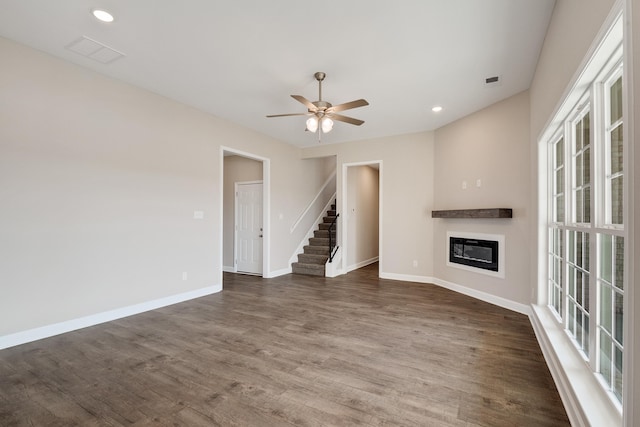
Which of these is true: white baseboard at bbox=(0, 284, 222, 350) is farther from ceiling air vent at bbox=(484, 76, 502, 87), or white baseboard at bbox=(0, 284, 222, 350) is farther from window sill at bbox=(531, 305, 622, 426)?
ceiling air vent at bbox=(484, 76, 502, 87)

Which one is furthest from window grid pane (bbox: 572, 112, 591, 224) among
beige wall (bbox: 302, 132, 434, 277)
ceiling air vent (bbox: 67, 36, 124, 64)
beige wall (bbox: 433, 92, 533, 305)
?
ceiling air vent (bbox: 67, 36, 124, 64)

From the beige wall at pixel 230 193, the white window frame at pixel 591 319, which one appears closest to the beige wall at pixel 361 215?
the beige wall at pixel 230 193

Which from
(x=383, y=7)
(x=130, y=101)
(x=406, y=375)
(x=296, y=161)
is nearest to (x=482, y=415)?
(x=406, y=375)

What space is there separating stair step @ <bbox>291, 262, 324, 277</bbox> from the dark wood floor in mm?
2461

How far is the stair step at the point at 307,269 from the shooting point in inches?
258

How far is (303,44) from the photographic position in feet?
9.41

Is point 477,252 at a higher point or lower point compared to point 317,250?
higher

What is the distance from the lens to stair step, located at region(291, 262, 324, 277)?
6543mm

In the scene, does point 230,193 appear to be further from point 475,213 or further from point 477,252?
point 477,252

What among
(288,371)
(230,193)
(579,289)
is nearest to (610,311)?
(579,289)

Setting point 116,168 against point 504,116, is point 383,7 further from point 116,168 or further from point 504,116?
point 116,168

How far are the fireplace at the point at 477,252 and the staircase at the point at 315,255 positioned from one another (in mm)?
2706

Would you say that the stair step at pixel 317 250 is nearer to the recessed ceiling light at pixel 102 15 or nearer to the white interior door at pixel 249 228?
the white interior door at pixel 249 228

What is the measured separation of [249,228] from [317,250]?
173 cm
